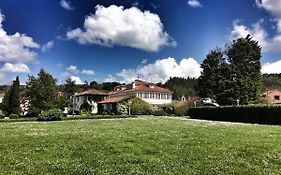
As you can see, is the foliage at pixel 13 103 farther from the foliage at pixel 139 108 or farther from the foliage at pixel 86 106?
the foliage at pixel 139 108

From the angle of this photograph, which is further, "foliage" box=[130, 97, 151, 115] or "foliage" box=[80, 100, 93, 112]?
"foliage" box=[80, 100, 93, 112]

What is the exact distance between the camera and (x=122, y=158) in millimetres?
13297

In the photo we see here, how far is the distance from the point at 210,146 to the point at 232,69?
61558mm

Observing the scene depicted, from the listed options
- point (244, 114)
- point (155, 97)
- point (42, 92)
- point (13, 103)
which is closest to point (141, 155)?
point (244, 114)

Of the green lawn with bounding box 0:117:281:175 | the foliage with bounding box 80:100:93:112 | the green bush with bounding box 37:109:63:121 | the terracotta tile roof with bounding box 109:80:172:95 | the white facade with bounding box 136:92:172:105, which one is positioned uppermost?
the terracotta tile roof with bounding box 109:80:172:95

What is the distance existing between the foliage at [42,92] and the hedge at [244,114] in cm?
3158

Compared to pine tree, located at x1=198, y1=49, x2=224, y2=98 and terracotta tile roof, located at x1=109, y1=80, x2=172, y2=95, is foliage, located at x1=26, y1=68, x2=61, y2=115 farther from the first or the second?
pine tree, located at x1=198, y1=49, x2=224, y2=98

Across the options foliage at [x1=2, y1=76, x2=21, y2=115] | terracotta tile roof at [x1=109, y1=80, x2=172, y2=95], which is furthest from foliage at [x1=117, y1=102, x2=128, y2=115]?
foliage at [x1=2, y1=76, x2=21, y2=115]

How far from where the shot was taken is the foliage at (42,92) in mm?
68062

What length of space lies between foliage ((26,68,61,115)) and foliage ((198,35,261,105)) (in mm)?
36581

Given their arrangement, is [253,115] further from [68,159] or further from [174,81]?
[174,81]

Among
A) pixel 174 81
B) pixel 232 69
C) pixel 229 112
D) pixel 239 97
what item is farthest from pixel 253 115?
pixel 174 81

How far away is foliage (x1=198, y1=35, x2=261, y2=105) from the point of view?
70250mm

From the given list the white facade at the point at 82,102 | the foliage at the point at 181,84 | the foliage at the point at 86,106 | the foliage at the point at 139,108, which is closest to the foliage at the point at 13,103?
the foliage at the point at 86,106
